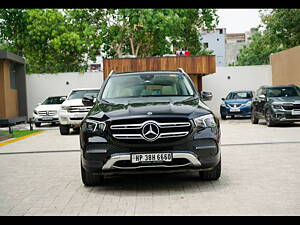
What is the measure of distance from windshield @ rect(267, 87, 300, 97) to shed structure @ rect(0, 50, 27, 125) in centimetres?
1271

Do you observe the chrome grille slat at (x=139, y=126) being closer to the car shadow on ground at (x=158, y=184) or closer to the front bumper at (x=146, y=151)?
the front bumper at (x=146, y=151)

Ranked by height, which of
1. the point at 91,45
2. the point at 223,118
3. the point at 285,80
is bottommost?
the point at 223,118

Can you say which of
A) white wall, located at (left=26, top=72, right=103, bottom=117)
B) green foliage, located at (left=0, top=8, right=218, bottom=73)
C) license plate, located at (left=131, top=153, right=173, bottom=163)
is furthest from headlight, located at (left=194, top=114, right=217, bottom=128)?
green foliage, located at (left=0, top=8, right=218, bottom=73)

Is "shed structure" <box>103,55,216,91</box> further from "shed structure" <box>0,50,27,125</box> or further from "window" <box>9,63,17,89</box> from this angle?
"window" <box>9,63,17,89</box>

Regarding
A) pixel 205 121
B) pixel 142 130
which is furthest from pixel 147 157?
pixel 205 121

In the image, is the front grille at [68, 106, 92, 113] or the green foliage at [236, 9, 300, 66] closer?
the front grille at [68, 106, 92, 113]

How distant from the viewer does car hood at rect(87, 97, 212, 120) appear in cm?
654

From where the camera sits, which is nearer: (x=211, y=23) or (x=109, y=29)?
(x=109, y=29)

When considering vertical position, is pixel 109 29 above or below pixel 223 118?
above

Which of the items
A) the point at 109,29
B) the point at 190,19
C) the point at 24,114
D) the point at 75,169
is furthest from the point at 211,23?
the point at 75,169

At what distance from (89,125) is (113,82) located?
1.87 meters

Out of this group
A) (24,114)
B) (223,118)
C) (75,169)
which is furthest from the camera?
(24,114)
